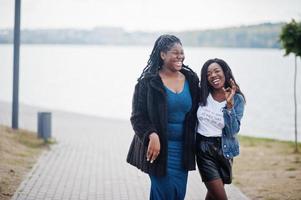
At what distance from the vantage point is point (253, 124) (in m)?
27.8

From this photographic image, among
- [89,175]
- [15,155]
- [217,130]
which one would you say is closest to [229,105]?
[217,130]

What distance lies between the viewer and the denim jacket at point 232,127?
4941 mm

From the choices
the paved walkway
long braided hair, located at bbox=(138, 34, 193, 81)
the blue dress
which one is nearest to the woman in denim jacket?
the blue dress

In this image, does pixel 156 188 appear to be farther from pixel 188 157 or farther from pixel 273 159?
pixel 273 159

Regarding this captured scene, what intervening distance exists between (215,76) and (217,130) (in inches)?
17.5

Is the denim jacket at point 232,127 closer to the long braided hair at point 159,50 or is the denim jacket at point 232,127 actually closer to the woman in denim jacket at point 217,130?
the woman in denim jacket at point 217,130

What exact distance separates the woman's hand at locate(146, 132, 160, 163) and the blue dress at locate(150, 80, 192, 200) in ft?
0.53

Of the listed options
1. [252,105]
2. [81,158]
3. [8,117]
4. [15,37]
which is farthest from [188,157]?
[252,105]

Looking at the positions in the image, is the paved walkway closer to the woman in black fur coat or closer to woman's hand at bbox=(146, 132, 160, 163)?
the woman in black fur coat

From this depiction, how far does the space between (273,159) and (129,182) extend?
11.9ft

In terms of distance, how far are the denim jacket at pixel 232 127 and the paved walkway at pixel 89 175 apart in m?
3.02

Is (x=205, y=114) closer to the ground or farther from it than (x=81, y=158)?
farther from it

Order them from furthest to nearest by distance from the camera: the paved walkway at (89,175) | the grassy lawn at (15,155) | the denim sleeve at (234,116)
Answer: the grassy lawn at (15,155) → the paved walkway at (89,175) → the denim sleeve at (234,116)

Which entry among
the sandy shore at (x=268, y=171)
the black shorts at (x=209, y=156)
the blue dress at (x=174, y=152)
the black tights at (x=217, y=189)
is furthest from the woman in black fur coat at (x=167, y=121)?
the sandy shore at (x=268, y=171)
